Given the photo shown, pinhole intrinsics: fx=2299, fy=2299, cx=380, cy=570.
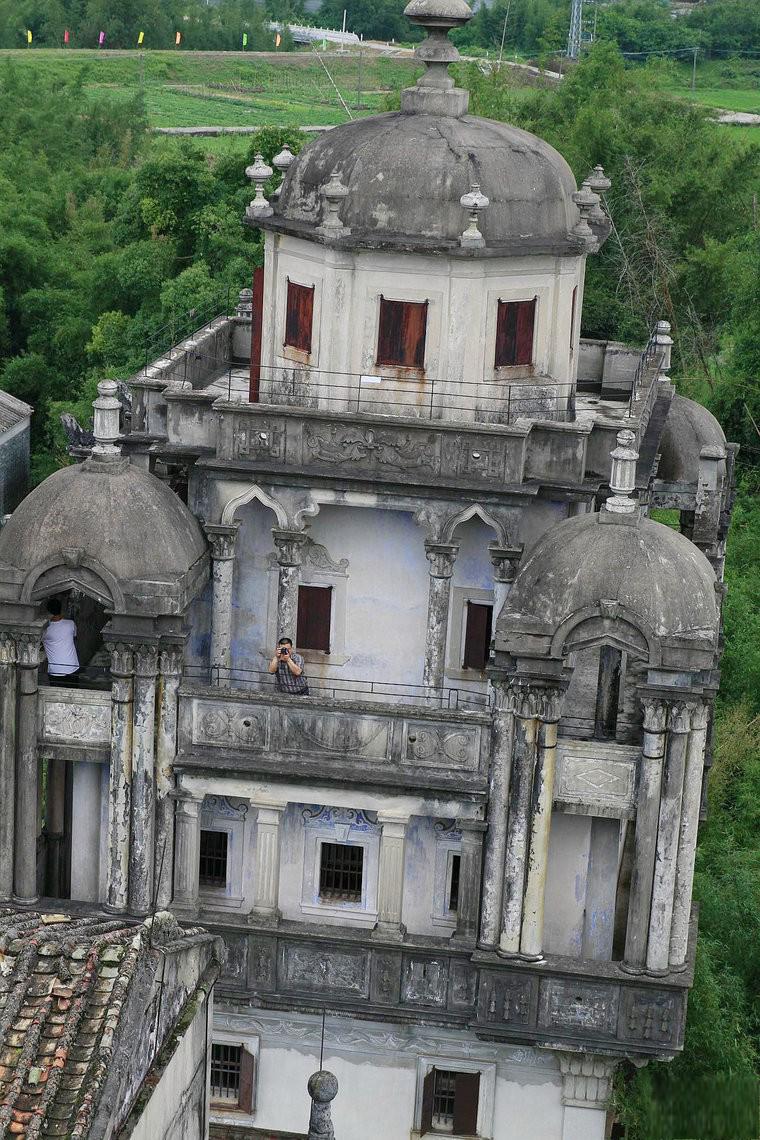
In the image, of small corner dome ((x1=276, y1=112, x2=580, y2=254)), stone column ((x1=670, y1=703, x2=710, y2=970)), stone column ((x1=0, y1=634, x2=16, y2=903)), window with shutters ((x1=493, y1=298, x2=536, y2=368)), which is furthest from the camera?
window with shutters ((x1=493, y1=298, x2=536, y2=368))

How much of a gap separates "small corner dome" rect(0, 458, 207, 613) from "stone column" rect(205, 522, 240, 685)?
1316 mm

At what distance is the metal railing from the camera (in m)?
41.6

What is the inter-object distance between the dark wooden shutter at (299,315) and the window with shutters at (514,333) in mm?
3410

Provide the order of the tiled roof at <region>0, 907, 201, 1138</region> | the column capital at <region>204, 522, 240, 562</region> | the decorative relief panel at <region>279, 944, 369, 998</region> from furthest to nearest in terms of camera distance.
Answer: the column capital at <region>204, 522, 240, 562</region> → the decorative relief panel at <region>279, 944, 369, 998</region> → the tiled roof at <region>0, 907, 201, 1138</region>

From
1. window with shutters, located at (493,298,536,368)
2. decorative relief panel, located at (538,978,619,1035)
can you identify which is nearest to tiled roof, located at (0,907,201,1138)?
decorative relief panel, located at (538,978,619,1035)

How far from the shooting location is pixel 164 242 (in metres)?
83.6

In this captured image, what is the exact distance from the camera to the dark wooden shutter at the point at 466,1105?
135 feet

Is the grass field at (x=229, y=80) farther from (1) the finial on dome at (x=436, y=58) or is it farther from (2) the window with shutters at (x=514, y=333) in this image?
(2) the window with shutters at (x=514, y=333)

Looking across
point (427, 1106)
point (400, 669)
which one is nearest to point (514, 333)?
point (400, 669)

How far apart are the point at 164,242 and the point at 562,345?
44.2 meters

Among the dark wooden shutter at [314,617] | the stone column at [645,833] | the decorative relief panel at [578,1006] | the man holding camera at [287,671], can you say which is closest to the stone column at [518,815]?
the decorative relief panel at [578,1006]

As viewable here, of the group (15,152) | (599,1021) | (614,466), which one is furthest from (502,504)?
(15,152)

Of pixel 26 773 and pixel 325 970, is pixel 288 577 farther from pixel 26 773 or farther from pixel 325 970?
pixel 325 970

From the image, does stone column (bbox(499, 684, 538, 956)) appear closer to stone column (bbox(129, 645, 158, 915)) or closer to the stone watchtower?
the stone watchtower
